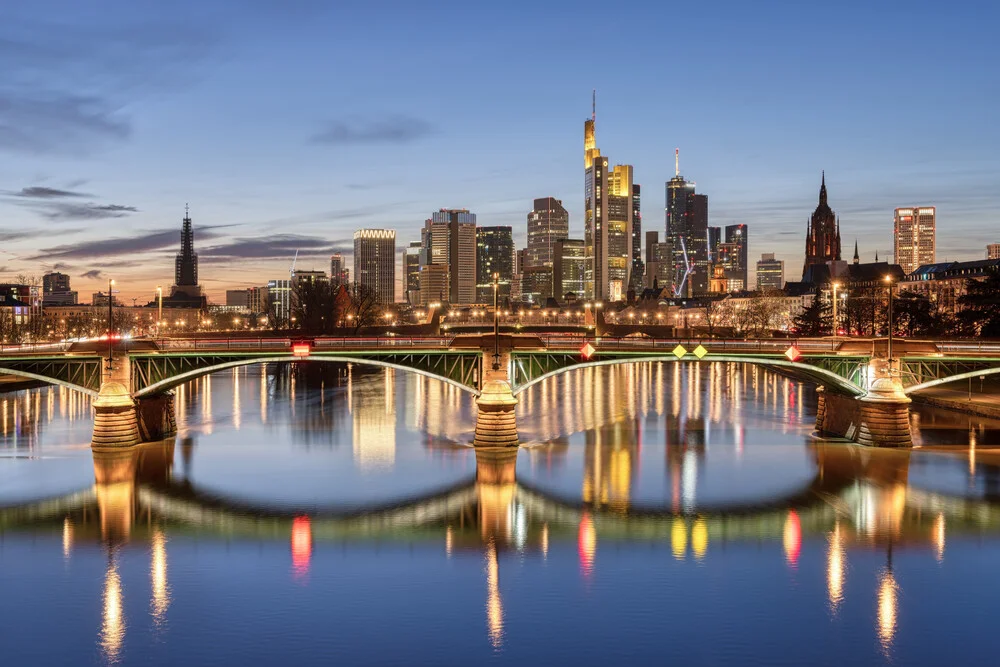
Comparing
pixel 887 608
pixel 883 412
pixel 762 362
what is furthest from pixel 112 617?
pixel 883 412

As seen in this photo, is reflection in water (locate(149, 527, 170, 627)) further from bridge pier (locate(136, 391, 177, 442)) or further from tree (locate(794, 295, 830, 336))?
tree (locate(794, 295, 830, 336))

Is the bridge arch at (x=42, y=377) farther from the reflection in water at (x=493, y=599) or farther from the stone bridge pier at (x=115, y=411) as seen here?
the reflection in water at (x=493, y=599)


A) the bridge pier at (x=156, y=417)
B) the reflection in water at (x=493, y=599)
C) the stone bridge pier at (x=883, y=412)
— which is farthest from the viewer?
the bridge pier at (x=156, y=417)

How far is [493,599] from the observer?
4078 centimetres

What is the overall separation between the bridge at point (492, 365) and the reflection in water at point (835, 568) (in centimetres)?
2261

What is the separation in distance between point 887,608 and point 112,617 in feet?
99.9

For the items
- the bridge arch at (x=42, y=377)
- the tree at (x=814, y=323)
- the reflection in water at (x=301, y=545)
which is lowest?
the reflection in water at (x=301, y=545)

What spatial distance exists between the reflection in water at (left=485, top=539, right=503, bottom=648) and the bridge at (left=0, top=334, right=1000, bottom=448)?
81.9 ft

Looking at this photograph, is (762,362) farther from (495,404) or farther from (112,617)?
(112,617)

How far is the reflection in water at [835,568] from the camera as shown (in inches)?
1608

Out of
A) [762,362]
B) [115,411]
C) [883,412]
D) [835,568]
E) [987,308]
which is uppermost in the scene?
[987,308]

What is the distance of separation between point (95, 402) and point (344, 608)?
40040 millimetres

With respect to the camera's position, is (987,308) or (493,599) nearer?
(493,599)

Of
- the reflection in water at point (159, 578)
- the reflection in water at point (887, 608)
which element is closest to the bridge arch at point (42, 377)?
the reflection in water at point (159, 578)
